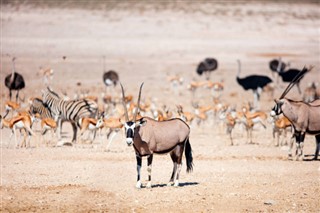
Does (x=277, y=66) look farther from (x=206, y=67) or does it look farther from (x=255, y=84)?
(x=255, y=84)

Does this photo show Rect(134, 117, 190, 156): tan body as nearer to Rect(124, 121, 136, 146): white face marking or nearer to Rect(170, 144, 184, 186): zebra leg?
Rect(170, 144, 184, 186): zebra leg

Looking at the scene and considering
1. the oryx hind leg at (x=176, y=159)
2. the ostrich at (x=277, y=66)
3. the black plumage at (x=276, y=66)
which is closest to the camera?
the oryx hind leg at (x=176, y=159)

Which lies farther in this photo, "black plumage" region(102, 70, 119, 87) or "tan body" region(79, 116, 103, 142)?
"black plumage" region(102, 70, 119, 87)

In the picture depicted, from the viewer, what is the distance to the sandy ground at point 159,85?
1306 cm

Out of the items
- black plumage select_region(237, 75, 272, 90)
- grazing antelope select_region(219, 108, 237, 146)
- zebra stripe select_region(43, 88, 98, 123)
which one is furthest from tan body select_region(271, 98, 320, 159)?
black plumage select_region(237, 75, 272, 90)

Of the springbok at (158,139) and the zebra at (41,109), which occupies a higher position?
the zebra at (41,109)

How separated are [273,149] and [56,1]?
46938 mm

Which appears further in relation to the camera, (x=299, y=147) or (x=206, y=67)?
(x=206, y=67)

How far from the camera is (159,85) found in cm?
3384

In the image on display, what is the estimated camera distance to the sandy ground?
42.9 feet

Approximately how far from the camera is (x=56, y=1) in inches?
2522

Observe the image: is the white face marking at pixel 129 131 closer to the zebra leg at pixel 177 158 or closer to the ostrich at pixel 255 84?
the zebra leg at pixel 177 158

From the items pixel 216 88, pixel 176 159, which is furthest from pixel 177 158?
pixel 216 88

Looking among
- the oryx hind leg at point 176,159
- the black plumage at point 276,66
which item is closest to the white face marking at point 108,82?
the black plumage at point 276,66
